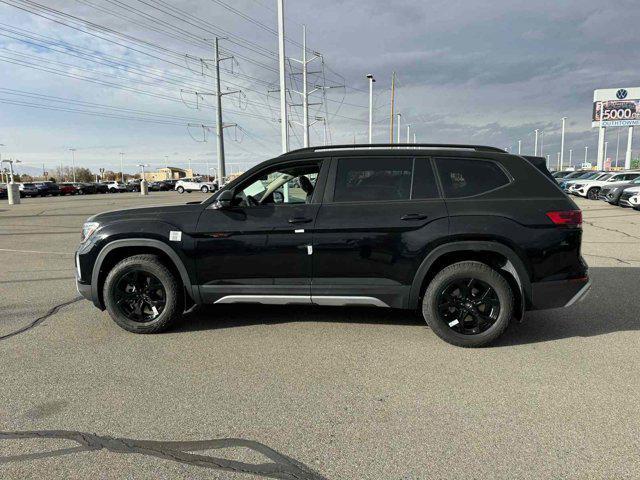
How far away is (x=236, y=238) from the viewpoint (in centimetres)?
462

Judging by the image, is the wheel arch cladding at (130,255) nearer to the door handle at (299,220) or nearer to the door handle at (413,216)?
the door handle at (299,220)

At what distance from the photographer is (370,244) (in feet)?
14.6

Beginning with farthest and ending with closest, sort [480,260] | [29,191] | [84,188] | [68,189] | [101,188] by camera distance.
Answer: [101,188], [84,188], [68,189], [29,191], [480,260]

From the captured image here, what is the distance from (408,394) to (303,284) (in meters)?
1.55

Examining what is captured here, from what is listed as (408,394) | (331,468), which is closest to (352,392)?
(408,394)

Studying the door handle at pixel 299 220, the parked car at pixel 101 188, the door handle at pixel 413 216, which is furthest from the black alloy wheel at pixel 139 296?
the parked car at pixel 101 188

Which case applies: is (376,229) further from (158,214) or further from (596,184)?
A: (596,184)

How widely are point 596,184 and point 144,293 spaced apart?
32.5 meters

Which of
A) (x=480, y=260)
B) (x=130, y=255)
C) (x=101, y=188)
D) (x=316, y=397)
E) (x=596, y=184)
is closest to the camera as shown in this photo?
(x=316, y=397)

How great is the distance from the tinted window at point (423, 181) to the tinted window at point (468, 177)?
9 cm

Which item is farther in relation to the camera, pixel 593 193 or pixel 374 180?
pixel 593 193

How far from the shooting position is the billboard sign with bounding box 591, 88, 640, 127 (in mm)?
53844

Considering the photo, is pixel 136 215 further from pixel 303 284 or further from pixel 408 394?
pixel 408 394

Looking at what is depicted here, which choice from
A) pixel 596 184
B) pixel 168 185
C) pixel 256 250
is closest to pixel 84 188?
pixel 168 185
